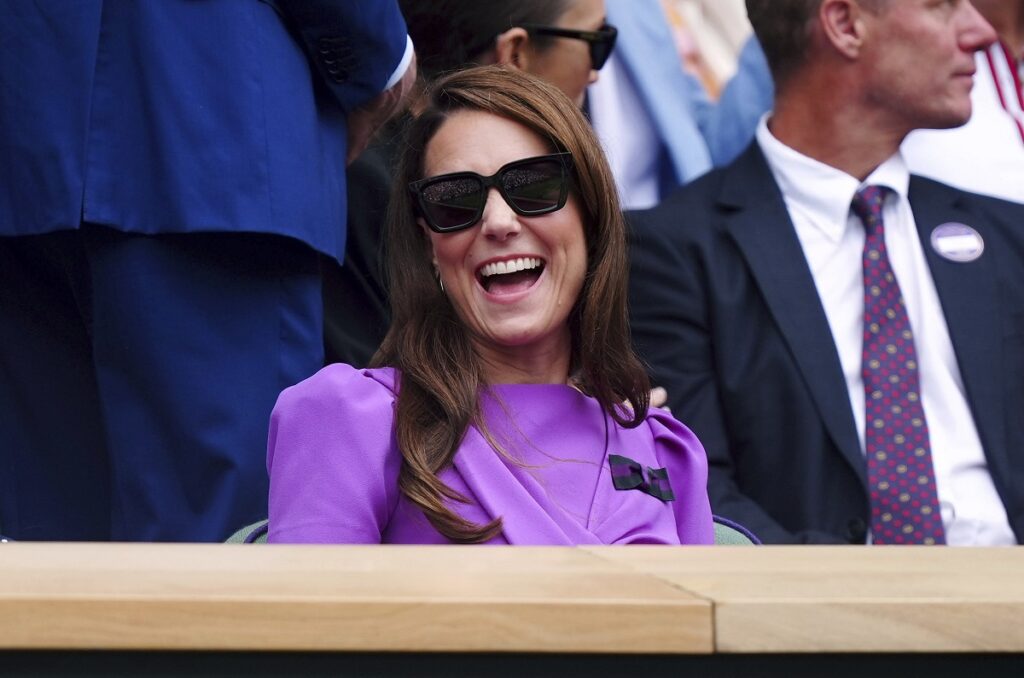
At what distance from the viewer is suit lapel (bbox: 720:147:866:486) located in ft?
10.7

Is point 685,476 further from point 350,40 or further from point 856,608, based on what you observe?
point 856,608

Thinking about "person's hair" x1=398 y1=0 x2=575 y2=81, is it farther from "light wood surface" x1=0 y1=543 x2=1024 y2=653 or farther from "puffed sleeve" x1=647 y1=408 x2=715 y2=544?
"light wood surface" x1=0 y1=543 x2=1024 y2=653

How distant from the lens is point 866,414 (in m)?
3.29

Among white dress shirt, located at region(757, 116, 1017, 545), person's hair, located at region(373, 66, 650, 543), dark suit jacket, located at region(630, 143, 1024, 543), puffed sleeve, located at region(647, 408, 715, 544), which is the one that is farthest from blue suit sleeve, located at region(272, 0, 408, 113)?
white dress shirt, located at region(757, 116, 1017, 545)

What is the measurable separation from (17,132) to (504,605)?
156cm

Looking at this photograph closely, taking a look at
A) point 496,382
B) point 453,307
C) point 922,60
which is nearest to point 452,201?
point 453,307

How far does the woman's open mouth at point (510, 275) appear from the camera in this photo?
2.31 meters

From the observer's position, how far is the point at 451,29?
3.29 meters

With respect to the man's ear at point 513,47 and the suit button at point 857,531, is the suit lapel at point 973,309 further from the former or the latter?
the man's ear at point 513,47

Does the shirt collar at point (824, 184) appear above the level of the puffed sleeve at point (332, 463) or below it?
below

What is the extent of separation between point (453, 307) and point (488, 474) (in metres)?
0.33

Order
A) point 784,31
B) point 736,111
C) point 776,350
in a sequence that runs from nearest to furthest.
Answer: point 776,350
point 784,31
point 736,111

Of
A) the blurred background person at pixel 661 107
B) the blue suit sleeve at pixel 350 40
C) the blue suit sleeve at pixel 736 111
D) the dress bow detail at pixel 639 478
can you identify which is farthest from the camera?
the blue suit sleeve at pixel 736 111

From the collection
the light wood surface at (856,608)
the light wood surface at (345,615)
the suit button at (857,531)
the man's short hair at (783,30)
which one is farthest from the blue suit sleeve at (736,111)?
the light wood surface at (345,615)
